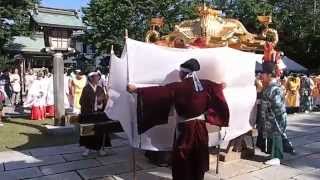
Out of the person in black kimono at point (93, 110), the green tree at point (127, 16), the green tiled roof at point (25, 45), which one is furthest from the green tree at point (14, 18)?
the person in black kimono at point (93, 110)

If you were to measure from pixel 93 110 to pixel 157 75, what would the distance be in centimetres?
282

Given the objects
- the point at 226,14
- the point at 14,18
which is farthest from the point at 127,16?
the point at 226,14

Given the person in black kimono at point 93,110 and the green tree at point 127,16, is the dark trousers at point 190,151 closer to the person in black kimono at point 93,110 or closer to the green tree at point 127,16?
the person in black kimono at point 93,110

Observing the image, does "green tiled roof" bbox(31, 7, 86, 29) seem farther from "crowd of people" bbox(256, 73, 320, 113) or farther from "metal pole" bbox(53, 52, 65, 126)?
"crowd of people" bbox(256, 73, 320, 113)

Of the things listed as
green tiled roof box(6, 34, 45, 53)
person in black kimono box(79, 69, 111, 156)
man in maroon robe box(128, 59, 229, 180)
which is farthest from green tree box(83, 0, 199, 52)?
man in maroon robe box(128, 59, 229, 180)

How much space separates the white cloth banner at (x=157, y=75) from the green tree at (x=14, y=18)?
55.8 ft

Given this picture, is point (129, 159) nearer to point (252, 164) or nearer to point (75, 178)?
point (75, 178)

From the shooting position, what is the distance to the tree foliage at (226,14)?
25984 mm

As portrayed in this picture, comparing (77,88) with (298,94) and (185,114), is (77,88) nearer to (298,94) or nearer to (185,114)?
(298,94)

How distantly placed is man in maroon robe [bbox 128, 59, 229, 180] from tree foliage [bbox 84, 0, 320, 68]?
710 inches

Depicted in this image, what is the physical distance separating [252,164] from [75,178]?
3.04 metres

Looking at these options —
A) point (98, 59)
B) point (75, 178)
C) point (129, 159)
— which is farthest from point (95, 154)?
point (98, 59)

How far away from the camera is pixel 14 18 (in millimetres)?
22188

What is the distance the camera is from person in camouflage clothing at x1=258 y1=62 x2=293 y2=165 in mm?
7359
